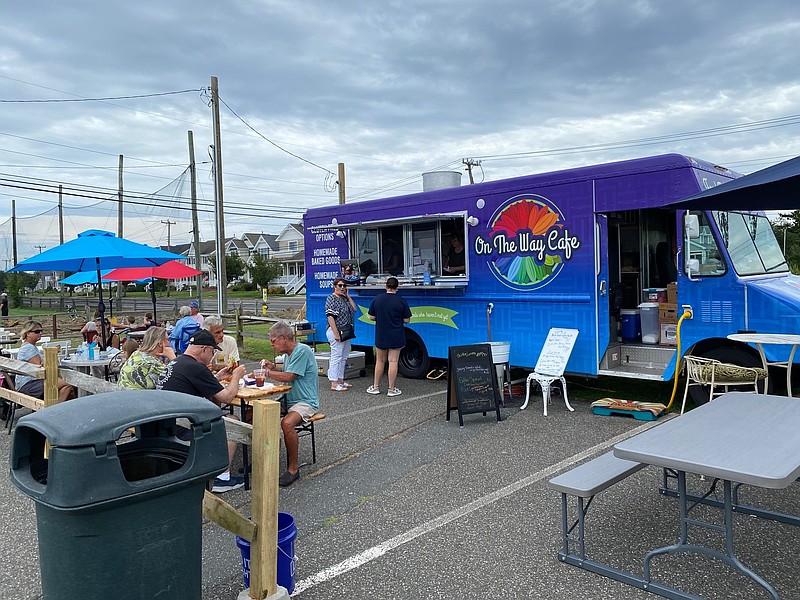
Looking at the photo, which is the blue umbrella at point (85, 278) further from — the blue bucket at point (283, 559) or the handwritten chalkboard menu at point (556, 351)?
the blue bucket at point (283, 559)

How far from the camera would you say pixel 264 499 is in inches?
112

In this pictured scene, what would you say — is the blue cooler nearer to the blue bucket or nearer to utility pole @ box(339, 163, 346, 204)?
the blue bucket

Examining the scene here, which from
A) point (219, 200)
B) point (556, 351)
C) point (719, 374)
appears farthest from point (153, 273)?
point (719, 374)

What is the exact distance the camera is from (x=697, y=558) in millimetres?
3371

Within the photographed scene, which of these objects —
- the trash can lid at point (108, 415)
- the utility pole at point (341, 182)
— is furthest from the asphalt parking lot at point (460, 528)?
the utility pole at point (341, 182)

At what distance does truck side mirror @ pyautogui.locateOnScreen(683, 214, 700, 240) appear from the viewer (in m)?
6.31

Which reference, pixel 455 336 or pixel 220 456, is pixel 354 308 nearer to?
pixel 455 336

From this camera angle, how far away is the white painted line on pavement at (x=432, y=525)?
3.33 m

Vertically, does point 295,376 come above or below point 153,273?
below

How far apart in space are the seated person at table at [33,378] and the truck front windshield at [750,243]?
685 centimetres

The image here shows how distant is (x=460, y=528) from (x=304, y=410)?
1.69 meters

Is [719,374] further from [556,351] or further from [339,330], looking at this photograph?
[339,330]

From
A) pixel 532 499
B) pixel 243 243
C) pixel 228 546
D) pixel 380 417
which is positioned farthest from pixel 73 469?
pixel 243 243

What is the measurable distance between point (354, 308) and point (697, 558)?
613 centimetres
